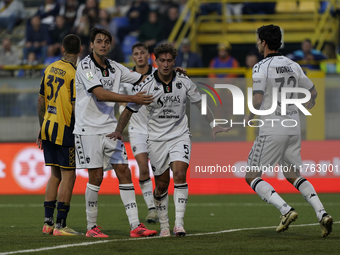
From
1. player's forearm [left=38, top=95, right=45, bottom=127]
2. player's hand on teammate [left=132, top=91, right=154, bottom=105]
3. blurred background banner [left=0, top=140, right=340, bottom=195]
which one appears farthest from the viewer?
blurred background banner [left=0, top=140, right=340, bottom=195]

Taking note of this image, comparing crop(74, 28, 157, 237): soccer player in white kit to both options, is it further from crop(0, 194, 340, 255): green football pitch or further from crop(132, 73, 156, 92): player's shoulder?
crop(0, 194, 340, 255): green football pitch

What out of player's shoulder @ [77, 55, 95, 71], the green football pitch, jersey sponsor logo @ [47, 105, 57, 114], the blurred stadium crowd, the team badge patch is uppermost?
the blurred stadium crowd

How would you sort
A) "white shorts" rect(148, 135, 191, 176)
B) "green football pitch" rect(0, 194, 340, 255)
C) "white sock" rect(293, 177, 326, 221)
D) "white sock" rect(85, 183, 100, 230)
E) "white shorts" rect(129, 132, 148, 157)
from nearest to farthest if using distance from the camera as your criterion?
"green football pitch" rect(0, 194, 340, 255) < "white sock" rect(293, 177, 326, 221) < "white shorts" rect(148, 135, 191, 176) < "white sock" rect(85, 183, 100, 230) < "white shorts" rect(129, 132, 148, 157)

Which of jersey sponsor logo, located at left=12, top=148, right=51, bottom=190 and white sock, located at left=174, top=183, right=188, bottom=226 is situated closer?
white sock, located at left=174, top=183, right=188, bottom=226

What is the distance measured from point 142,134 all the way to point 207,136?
16.9 ft

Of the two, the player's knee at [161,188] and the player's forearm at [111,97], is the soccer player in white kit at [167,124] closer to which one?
the player's knee at [161,188]

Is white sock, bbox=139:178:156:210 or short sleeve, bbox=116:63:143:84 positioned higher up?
short sleeve, bbox=116:63:143:84

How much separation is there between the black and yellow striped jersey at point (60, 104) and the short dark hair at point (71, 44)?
153 mm

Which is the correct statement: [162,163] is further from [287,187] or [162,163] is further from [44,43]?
[44,43]

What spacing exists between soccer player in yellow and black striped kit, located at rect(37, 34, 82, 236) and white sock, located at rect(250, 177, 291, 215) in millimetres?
2113

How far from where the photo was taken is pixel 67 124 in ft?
24.3

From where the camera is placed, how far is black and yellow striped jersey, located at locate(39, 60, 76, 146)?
7.36m

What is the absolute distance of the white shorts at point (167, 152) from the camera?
7.01m

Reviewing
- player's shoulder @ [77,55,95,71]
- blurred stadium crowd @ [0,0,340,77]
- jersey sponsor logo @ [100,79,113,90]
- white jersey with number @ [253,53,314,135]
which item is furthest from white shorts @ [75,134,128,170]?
blurred stadium crowd @ [0,0,340,77]
